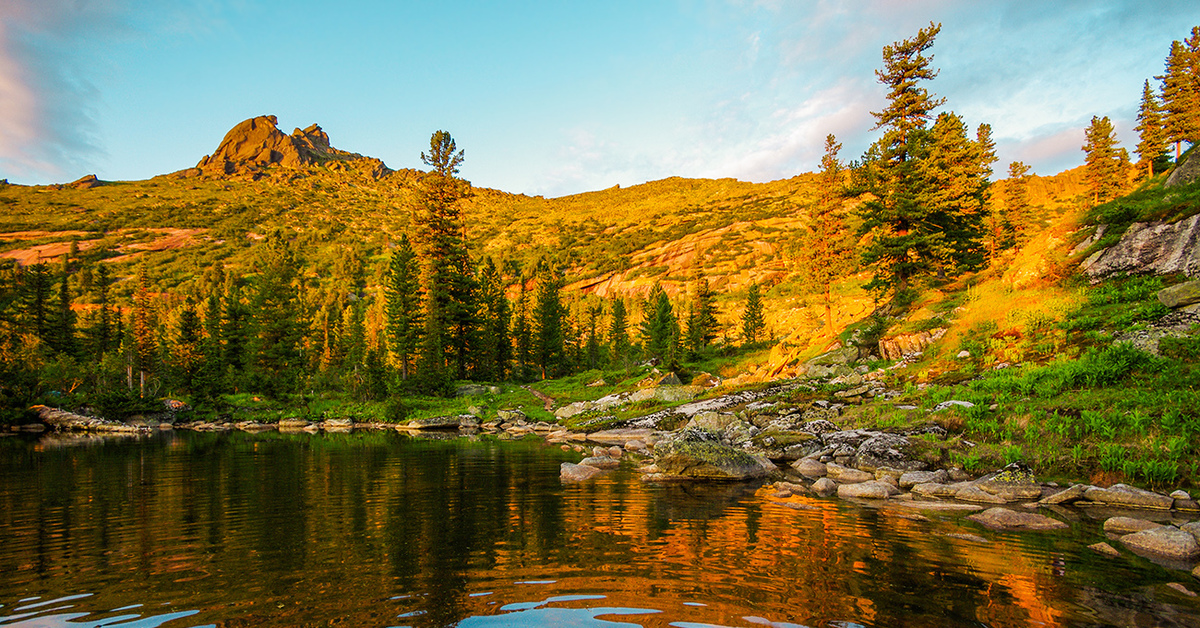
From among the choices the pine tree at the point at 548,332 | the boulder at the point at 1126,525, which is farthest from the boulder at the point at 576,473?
the pine tree at the point at 548,332

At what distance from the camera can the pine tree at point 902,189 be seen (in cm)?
3388

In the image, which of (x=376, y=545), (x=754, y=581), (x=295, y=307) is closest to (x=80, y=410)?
(x=295, y=307)

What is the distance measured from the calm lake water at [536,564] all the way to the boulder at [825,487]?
988 millimetres

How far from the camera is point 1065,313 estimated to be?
19672 millimetres

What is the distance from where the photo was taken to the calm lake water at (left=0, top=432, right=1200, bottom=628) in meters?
5.76

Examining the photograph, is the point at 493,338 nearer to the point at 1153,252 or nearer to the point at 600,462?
the point at 600,462

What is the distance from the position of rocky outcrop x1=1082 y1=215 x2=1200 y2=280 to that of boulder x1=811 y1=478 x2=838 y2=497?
16188 mm

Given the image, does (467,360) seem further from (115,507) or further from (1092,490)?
(1092,490)

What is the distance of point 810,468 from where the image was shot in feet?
52.2

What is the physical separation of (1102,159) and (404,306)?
92901 mm

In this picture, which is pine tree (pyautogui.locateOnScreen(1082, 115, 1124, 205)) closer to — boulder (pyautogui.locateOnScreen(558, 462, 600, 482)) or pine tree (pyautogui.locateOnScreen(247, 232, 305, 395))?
boulder (pyautogui.locateOnScreen(558, 462, 600, 482))

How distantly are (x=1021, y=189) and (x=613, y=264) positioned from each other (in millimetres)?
116912

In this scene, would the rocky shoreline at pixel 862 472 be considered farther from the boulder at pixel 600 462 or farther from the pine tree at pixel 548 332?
the pine tree at pixel 548 332

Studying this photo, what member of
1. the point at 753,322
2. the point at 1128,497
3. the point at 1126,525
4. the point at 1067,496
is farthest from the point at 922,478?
the point at 753,322
